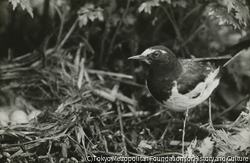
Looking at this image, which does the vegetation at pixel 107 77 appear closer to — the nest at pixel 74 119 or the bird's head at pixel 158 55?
the nest at pixel 74 119

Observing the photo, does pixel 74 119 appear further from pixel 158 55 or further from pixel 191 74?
pixel 191 74

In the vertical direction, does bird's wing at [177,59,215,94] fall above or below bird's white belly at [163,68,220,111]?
above

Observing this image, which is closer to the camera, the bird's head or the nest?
the nest

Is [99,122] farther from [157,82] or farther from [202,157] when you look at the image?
[202,157]

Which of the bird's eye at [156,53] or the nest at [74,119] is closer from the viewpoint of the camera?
the nest at [74,119]

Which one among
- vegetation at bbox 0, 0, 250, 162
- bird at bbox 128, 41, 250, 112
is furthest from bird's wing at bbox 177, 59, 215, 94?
vegetation at bbox 0, 0, 250, 162

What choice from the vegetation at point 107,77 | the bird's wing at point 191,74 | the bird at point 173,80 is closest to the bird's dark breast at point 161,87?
the bird at point 173,80

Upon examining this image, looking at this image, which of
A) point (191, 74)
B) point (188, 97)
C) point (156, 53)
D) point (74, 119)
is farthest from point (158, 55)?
point (74, 119)

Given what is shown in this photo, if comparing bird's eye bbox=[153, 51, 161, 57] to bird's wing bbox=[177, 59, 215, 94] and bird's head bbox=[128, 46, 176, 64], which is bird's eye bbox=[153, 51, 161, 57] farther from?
bird's wing bbox=[177, 59, 215, 94]

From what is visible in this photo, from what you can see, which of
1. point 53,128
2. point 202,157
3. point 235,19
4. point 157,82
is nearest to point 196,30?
point 235,19

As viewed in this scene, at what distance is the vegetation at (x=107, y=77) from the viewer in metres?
3.33

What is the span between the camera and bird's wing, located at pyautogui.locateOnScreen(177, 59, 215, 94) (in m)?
3.35

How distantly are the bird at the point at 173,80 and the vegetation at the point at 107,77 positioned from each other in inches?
13.2

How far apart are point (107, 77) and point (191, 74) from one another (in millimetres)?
1362
